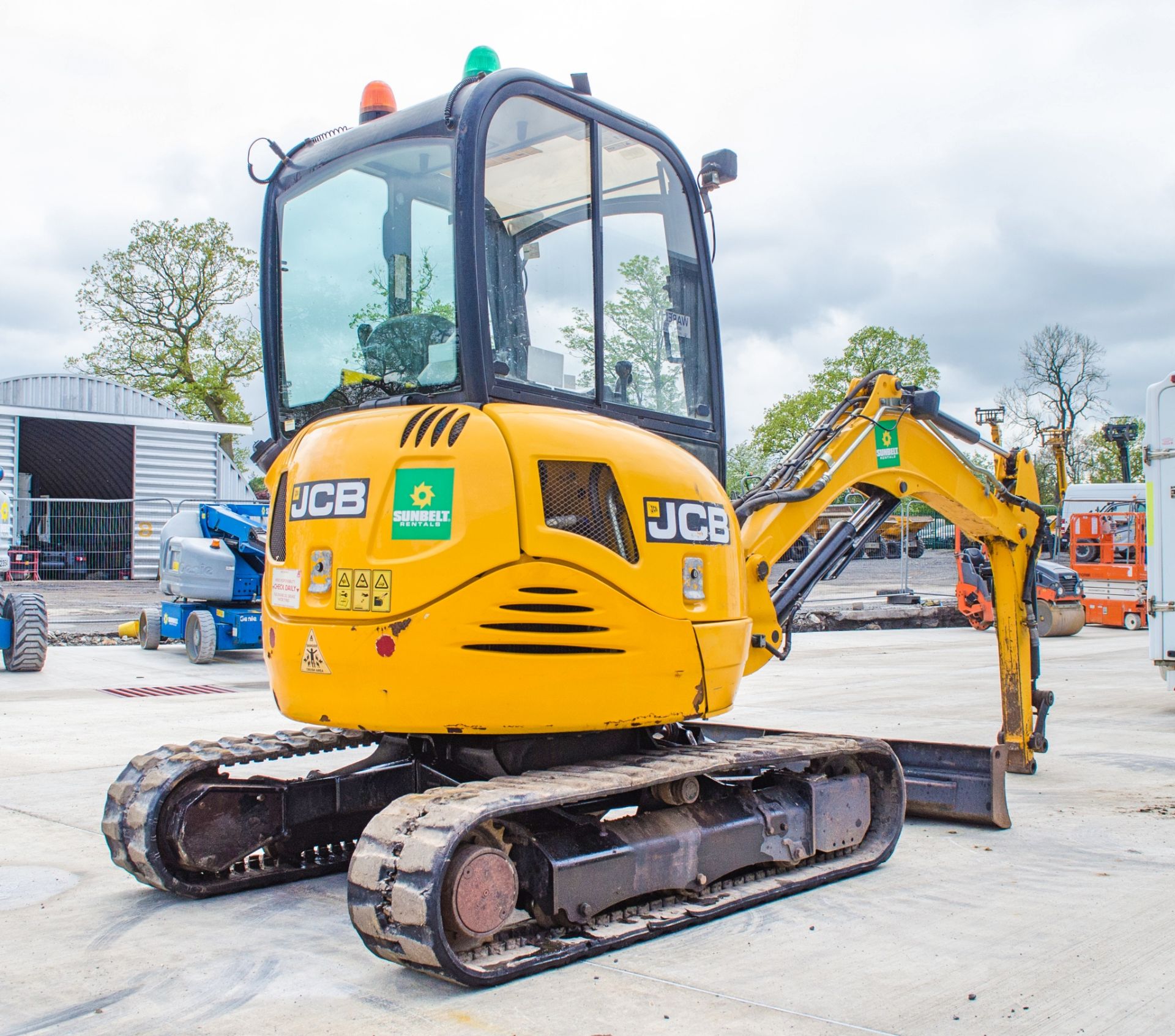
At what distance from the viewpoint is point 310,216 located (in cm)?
504

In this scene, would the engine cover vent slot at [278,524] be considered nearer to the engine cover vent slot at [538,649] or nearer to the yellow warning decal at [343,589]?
the yellow warning decal at [343,589]

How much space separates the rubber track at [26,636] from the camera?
12.5 metres

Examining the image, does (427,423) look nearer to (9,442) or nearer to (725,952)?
(725,952)

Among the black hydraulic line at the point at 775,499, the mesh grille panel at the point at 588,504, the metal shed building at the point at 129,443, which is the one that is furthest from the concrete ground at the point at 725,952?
the metal shed building at the point at 129,443

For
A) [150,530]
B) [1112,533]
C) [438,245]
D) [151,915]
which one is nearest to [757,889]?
[151,915]

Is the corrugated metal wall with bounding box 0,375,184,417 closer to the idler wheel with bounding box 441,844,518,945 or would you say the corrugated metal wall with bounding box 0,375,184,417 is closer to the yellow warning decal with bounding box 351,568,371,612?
the yellow warning decal with bounding box 351,568,371,612

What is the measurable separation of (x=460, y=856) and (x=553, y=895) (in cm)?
44

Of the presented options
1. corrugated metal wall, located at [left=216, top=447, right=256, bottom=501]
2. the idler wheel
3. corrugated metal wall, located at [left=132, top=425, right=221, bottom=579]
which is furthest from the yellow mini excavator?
corrugated metal wall, located at [left=216, top=447, right=256, bottom=501]

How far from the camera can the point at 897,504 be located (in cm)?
664

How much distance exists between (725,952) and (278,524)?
7.50 ft

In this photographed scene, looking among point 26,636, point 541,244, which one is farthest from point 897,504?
point 26,636

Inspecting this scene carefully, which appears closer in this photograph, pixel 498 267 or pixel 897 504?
pixel 498 267

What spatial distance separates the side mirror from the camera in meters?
5.04

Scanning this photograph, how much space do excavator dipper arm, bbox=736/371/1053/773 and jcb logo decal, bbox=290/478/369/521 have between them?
2.17 m
